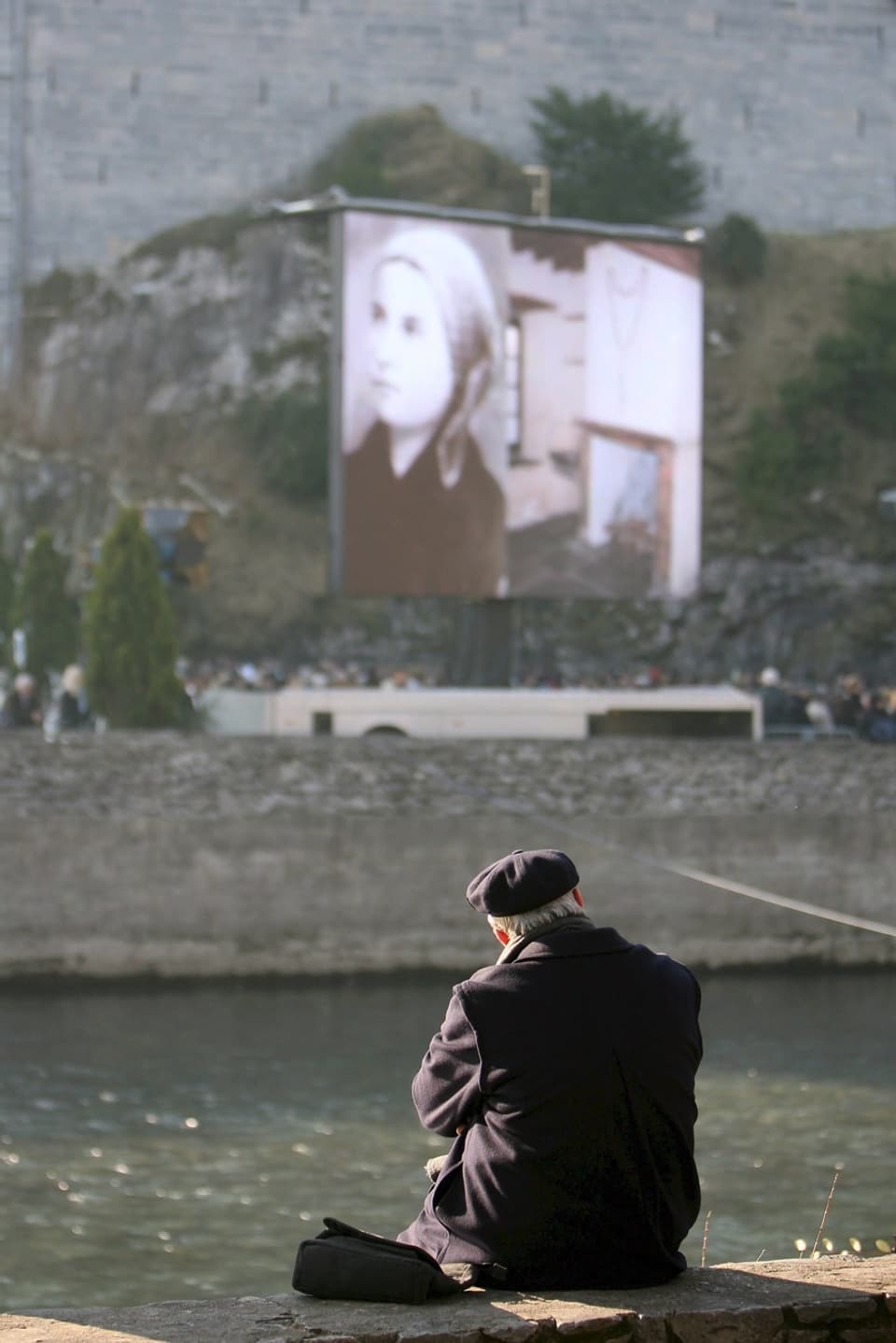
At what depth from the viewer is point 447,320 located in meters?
24.2

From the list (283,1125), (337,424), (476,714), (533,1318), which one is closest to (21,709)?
(337,424)

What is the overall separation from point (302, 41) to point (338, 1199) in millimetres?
36644

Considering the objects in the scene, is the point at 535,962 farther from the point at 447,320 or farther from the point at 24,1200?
the point at 447,320

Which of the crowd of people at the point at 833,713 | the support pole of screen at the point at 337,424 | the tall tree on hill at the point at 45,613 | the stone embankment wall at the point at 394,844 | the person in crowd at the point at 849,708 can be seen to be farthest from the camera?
the tall tree on hill at the point at 45,613

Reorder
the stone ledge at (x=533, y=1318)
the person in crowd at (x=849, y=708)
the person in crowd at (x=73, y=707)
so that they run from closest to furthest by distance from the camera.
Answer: the stone ledge at (x=533, y=1318) → the person in crowd at (x=73, y=707) → the person in crowd at (x=849, y=708)

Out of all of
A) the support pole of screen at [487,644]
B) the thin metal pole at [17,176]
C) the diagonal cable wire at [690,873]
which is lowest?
the diagonal cable wire at [690,873]

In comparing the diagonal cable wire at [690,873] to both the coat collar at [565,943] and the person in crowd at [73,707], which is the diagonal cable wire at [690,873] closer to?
the person in crowd at [73,707]

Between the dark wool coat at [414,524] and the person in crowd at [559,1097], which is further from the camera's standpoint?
the dark wool coat at [414,524]

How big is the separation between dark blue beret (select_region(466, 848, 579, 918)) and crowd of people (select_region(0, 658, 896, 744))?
66.7 ft

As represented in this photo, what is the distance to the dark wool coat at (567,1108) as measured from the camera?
393 cm

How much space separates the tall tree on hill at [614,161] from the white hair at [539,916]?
131 feet

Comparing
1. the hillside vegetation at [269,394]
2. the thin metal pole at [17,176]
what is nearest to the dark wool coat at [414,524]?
the hillside vegetation at [269,394]

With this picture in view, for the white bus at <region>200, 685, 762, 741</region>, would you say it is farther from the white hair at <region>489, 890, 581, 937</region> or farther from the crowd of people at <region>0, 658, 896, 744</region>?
the white hair at <region>489, 890, 581, 937</region>

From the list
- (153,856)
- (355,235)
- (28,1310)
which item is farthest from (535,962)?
(355,235)
